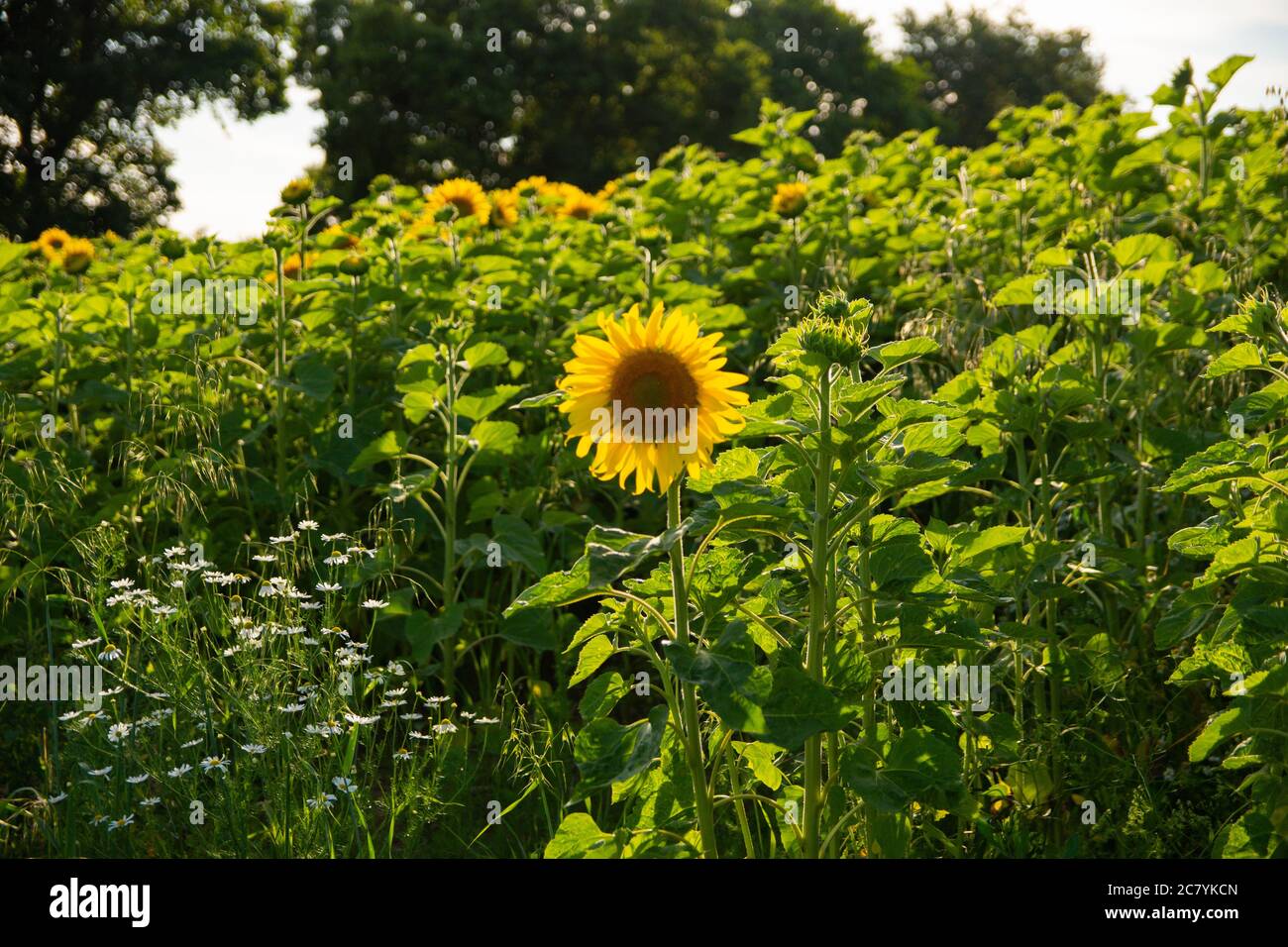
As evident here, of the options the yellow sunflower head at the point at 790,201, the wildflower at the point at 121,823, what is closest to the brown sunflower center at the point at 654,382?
the wildflower at the point at 121,823

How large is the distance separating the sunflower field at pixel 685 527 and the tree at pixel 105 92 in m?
15.7

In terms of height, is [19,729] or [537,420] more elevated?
[537,420]

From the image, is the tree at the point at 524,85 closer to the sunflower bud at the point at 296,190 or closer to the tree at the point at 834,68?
the tree at the point at 834,68

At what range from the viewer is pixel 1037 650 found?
3.80 meters

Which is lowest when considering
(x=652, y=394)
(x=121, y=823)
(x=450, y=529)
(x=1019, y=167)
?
(x=121, y=823)

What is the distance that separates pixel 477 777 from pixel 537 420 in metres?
1.89

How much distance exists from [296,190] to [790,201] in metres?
2.22

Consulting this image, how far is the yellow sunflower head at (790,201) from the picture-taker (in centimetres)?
588

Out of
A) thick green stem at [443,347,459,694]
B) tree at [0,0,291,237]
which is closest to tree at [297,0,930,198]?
tree at [0,0,291,237]

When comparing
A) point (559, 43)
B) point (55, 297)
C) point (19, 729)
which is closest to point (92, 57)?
point (559, 43)

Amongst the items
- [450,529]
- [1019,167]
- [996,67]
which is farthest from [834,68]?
[450,529]

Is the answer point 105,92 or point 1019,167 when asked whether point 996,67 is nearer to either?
point 105,92

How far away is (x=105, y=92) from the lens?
22000mm
